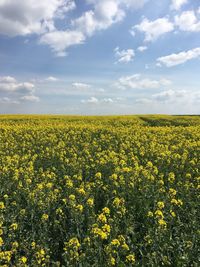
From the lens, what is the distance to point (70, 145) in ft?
60.3

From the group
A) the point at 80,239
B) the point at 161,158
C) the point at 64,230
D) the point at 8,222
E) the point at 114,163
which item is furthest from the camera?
the point at 161,158

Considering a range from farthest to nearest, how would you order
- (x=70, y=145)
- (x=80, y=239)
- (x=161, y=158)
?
1. (x=70, y=145)
2. (x=161, y=158)
3. (x=80, y=239)

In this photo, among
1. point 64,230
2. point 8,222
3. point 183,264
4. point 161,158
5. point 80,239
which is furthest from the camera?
point 161,158

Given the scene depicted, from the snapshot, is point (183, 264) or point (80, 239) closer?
point (183, 264)

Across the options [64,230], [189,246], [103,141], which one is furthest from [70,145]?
[189,246]

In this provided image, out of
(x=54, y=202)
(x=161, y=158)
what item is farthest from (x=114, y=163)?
(x=54, y=202)

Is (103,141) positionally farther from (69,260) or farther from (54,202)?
(69,260)

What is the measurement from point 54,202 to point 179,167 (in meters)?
5.06

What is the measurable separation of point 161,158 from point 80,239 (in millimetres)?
6768

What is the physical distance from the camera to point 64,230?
7.59 meters

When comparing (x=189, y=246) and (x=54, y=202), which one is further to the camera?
(x=54, y=202)

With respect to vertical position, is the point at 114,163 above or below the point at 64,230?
above

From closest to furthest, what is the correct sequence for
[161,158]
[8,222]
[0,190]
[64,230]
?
1. [64,230]
2. [8,222]
3. [0,190]
4. [161,158]

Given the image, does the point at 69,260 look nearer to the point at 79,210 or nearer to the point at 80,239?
the point at 80,239
